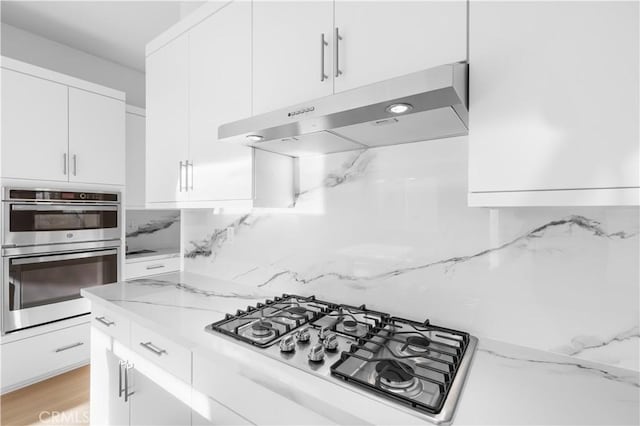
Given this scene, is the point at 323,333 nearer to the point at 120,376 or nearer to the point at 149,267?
the point at 120,376

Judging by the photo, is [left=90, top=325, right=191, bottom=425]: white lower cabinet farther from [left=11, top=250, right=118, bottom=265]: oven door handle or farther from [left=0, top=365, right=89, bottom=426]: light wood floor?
[left=11, top=250, right=118, bottom=265]: oven door handle

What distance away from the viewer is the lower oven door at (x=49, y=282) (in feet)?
7.38

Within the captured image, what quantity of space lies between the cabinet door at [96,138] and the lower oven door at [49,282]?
65 centimetres

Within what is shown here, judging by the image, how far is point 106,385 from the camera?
160 cm

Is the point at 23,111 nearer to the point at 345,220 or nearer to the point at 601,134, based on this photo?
the point at 345,220

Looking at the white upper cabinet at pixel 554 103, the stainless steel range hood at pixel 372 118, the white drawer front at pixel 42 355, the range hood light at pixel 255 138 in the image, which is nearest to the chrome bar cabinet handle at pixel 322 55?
the stainless steel range hood at pixel 372 118

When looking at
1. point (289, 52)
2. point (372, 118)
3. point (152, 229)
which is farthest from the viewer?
point (152, 229)

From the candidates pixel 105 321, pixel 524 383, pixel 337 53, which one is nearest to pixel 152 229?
pixel 105 321

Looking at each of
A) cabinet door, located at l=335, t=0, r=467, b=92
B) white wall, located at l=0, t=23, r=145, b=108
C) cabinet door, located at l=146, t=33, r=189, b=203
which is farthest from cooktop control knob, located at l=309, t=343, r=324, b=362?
white wall, located at l=0, t=23, r=145, b=108

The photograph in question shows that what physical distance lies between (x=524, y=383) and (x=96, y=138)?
3.27m

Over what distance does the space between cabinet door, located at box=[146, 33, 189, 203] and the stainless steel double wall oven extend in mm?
1139

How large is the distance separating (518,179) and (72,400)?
298 cm

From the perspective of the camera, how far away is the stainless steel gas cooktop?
77 centimetres

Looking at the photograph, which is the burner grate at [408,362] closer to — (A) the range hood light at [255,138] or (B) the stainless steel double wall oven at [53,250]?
(A) the range hood light at [255,138]
